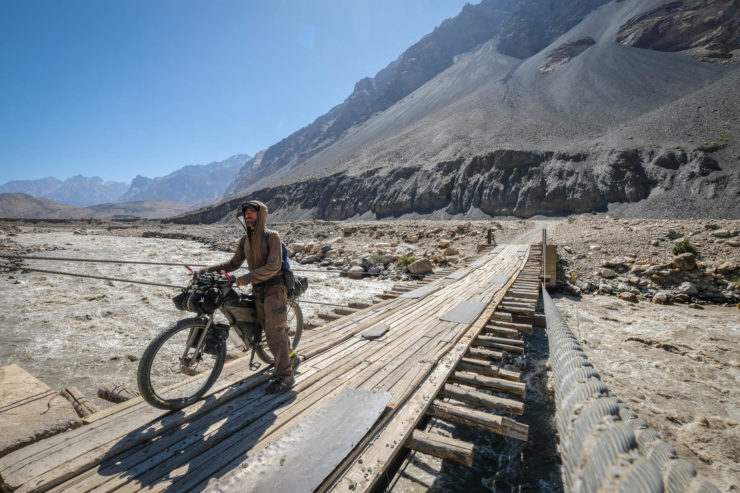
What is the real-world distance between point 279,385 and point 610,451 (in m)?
2.82

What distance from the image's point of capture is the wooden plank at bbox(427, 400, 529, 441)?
260 cm

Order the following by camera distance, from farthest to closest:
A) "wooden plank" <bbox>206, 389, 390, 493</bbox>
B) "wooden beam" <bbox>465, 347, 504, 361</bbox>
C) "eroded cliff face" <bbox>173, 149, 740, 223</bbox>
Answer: "eroded cliff face" <bbox>173, 149, 740, 223</bbox>
"wooden beam" <bbox>465, 347, 504, 361</bbox>
"wooden plank" <bbox>206, 389, 390, 493</bbox>

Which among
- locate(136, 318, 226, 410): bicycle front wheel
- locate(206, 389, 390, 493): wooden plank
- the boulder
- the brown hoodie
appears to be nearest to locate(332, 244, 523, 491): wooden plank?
locate(206, 389, 390, 493): wooden plank

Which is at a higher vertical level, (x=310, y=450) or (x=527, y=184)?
(x=527, y=184)

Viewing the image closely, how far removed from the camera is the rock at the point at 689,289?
9.25 metres

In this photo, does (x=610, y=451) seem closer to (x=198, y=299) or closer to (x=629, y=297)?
(x=198, y=299)

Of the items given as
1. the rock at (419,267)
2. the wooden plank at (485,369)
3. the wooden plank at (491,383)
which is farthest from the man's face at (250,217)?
the rock at (419,267)

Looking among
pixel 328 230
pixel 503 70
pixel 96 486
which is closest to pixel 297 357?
pixel 96 486

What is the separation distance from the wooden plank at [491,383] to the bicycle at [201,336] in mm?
1859

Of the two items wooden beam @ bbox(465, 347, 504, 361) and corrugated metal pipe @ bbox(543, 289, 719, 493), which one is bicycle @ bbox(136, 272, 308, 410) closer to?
wooden beam @ bbox(465, 347, 504, 361)

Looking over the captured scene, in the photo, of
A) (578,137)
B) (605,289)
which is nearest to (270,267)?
(605,289)

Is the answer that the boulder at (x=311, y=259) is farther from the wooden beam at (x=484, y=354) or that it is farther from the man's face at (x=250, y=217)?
the man's face at (x=250, y=217)

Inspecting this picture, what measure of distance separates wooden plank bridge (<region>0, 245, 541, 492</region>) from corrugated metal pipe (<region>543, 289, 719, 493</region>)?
1.30 metres

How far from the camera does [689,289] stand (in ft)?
30.6
